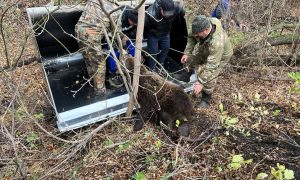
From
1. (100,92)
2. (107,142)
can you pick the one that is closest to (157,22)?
(100,92)

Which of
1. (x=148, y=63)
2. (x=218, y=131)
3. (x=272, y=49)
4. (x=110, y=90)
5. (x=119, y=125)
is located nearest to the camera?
(x=218, y=131)

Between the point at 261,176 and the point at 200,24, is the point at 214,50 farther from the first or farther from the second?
the point at 261,176

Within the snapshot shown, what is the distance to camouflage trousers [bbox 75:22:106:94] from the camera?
4.79 meters

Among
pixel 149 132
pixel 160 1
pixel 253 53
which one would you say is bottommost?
pixel 149 132

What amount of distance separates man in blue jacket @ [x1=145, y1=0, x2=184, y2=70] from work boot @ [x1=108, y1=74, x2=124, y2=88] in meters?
0.62

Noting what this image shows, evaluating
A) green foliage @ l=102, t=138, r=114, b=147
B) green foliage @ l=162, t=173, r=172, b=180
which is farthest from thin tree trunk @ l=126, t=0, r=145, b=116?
green foliage @ l=162, t=173, r=172, b=180

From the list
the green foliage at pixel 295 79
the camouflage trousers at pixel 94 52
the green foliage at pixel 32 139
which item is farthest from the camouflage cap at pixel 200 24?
the green foliage at pixel 32 139

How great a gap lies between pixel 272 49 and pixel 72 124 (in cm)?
424

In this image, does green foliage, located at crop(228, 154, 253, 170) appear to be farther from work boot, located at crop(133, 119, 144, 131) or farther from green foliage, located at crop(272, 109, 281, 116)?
work boot, located at crop(133, 119, 144, 131)

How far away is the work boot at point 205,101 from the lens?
493cm

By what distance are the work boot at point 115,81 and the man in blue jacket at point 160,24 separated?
621mm

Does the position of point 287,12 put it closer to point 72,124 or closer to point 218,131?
point 218,131

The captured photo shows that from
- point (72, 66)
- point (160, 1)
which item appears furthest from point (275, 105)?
point (72, 66)

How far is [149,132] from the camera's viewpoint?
4469mm
